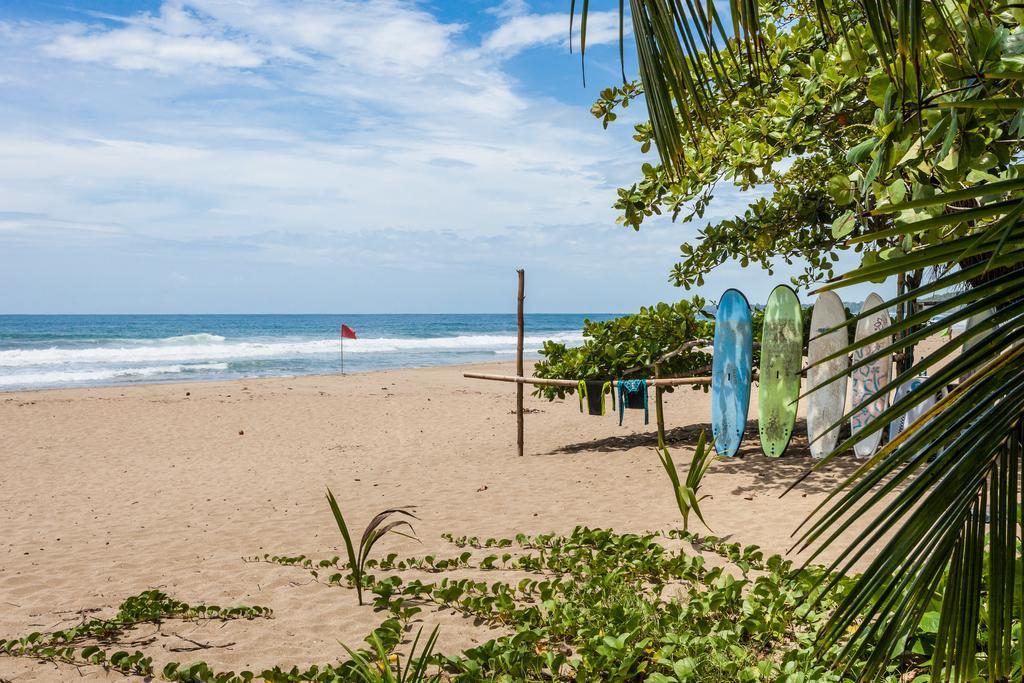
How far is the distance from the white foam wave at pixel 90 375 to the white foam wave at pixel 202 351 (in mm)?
3710

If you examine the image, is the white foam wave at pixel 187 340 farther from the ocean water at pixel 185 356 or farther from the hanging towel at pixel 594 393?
the hanging towel at pixel 594 393

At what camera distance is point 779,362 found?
6.50 meters

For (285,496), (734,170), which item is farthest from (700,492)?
(285,496)

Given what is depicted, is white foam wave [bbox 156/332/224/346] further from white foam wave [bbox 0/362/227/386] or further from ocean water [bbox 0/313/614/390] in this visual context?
white foam wave [bbox 0/362/227/386]

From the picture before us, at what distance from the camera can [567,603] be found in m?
3.94

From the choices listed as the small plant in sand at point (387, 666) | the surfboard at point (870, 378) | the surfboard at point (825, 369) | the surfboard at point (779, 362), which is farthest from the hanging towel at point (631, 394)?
the small plant in sand at point (387, 666)

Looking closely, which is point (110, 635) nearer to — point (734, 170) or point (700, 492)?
point (700, 492)

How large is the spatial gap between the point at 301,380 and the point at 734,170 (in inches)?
707

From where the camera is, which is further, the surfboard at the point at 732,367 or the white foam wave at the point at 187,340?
the white foam wave at the point at 187,340

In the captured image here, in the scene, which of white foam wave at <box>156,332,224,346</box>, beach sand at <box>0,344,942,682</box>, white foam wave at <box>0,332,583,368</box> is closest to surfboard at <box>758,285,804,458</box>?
beach sand at <box>0,344,942,682</box>

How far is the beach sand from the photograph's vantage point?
4232 millimetres

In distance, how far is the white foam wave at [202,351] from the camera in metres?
30.2

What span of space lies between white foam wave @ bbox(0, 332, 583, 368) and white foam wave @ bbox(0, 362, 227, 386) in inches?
146

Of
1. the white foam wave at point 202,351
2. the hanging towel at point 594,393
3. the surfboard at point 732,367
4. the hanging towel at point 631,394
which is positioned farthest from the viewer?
the white foam wave at point 202,351
